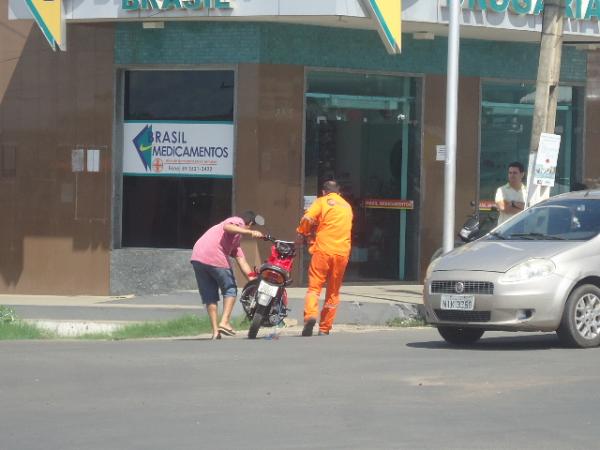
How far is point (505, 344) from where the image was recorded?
13500 mm

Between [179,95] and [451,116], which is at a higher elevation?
[179,95]

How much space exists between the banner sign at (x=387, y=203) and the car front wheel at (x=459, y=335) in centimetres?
752

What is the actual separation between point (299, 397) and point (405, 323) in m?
7.51

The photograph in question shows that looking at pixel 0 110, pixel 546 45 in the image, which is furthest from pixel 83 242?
pixel 546 45

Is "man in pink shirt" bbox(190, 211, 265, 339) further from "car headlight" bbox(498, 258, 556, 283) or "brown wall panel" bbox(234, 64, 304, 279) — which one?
"brown wall panel" bbox(234, 64, 304, 279)

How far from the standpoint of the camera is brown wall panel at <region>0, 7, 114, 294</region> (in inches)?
808

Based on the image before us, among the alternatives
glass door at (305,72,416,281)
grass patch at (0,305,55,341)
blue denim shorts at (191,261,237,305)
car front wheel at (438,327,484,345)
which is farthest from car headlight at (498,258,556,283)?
glass door at (305,72,416,281)

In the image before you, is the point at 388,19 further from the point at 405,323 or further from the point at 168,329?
the point at 168,329

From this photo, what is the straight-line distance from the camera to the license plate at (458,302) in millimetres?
12500

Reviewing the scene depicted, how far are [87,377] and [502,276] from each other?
403 cm

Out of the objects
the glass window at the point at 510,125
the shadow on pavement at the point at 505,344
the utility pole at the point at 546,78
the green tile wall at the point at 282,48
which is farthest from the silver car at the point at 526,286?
the glass window at the point at 510,125

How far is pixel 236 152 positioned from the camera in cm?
1969

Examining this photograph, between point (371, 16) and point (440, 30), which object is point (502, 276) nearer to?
point (371, 16)

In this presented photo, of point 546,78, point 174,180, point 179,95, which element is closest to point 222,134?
point 179,95
